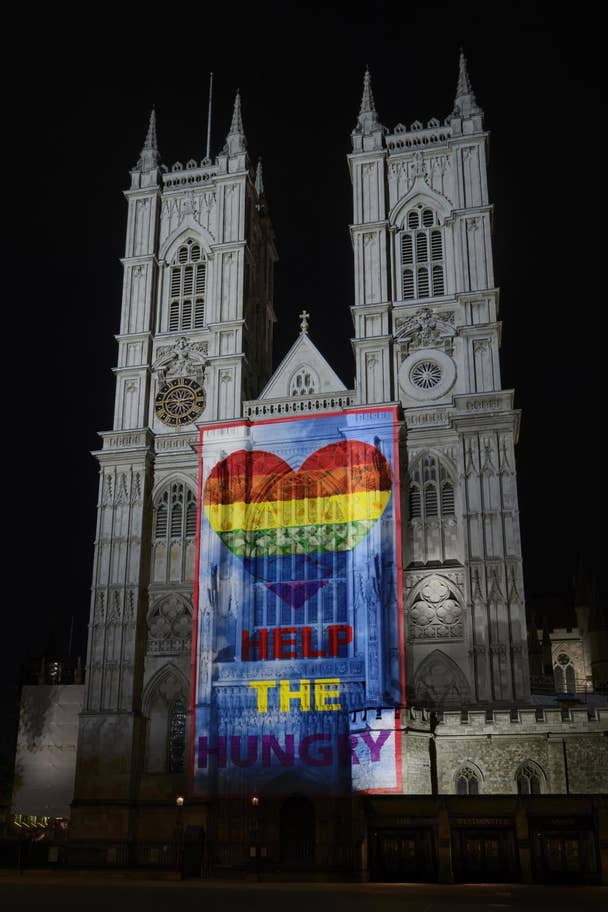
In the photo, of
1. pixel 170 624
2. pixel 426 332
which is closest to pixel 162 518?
pixel 170 624

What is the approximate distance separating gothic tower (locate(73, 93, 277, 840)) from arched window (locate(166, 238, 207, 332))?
67 millimetres

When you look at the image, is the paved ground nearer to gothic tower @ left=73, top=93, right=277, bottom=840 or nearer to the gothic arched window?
gothic tower @ left=73, top=93, right=277, bottom=840

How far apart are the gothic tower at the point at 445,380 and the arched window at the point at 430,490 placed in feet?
0.18

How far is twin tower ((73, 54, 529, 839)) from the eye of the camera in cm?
4291

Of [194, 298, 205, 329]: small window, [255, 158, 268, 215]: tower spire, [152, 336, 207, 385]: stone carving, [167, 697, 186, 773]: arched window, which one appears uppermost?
[255, 158, 268, 215]: tower spire

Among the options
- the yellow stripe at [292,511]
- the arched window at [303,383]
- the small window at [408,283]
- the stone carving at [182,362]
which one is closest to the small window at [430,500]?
the yellow stripe at [292,511]

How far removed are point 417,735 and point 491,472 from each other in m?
12.8

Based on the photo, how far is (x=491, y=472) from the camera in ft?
145

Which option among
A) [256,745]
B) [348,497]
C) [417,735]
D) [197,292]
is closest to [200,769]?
[256,745]

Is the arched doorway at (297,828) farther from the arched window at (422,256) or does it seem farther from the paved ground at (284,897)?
the arched window at (422,256)

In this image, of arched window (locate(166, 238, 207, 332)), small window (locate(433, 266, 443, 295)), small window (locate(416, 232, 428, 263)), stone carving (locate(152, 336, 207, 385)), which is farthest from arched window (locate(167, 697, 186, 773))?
small window (locate(416, 232, 428, 263))

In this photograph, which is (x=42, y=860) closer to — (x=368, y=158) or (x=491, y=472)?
(x=491, y=472)

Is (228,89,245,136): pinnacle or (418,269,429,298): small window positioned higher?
(228,89,245,136): pinnacle

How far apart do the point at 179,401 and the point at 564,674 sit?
1546 inches
